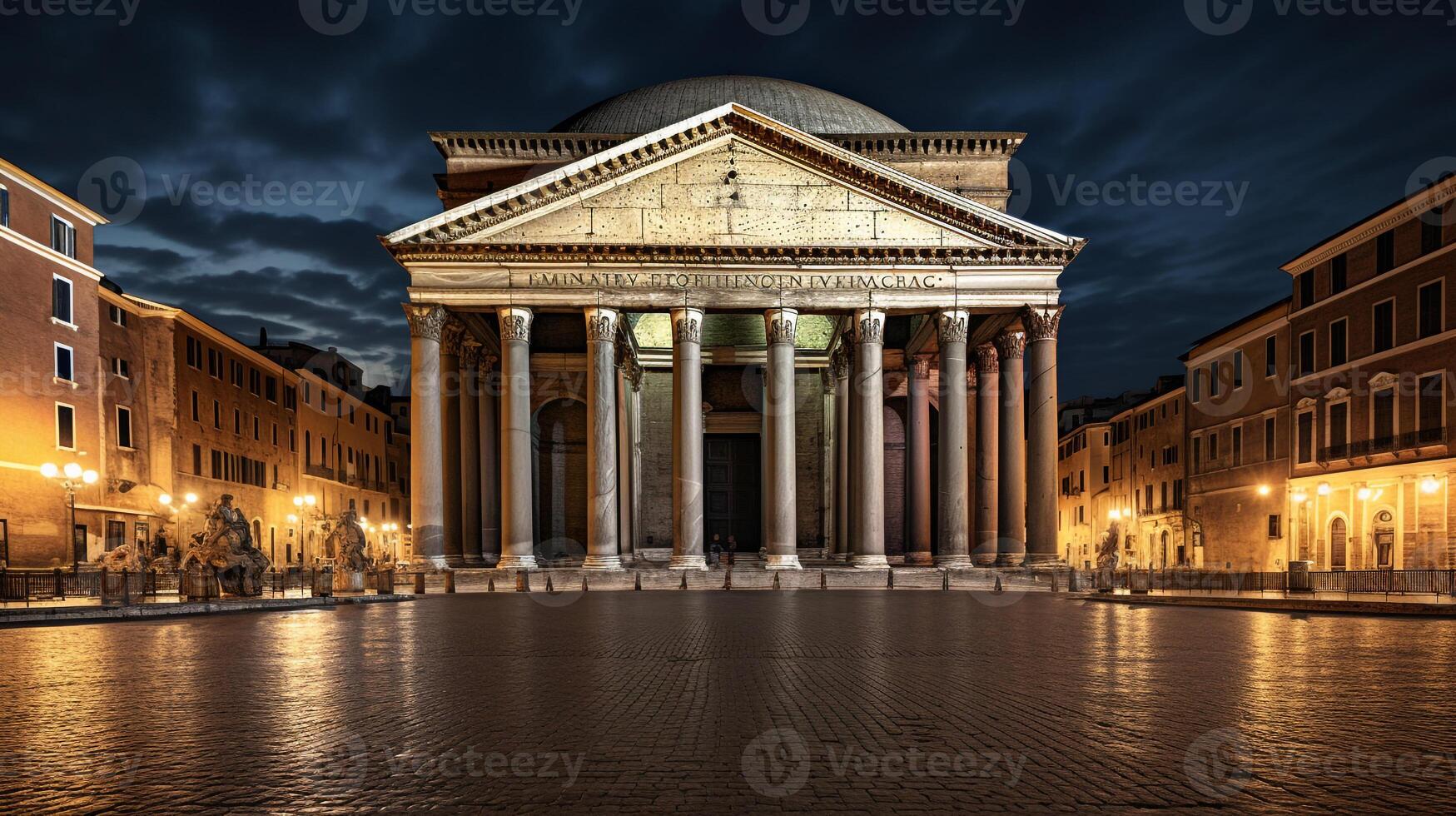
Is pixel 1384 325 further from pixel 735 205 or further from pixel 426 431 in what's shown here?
pixel 426 431

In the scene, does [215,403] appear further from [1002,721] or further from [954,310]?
[1002,721]

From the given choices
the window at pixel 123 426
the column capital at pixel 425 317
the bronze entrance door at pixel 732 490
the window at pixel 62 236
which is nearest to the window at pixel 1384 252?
the bronze entrance door at pixel 732 490

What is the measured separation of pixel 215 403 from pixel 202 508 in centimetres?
536

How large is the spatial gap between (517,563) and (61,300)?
62.2 feet

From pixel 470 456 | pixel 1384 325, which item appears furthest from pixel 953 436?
pixel 470 456

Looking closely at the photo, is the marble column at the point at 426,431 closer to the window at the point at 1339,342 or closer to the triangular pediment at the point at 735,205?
the triangular pediment at the point at 735,205

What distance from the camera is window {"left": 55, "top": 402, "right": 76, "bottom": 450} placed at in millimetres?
34700

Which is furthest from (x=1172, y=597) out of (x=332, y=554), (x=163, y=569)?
(x=163, y=569)

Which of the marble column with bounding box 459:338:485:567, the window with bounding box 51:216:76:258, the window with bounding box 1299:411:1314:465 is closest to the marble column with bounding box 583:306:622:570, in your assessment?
the marble column with bounding box 459:338:485:567

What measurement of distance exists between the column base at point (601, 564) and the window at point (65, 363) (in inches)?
773

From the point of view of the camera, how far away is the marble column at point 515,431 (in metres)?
32.6

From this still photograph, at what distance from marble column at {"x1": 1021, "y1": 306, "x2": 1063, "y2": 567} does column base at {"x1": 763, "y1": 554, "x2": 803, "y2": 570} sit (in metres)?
7.73

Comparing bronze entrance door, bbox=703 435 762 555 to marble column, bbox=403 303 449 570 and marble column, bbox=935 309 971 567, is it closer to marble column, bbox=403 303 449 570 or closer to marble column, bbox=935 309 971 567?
marble column, bbox=935 309 971 567

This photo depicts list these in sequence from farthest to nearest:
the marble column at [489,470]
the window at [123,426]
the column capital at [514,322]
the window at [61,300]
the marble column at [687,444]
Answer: the window at [123,426] < the marble column at [489,470] < the window at [61,300] < the column capital at [514,322] < the marble column at [687,444]
